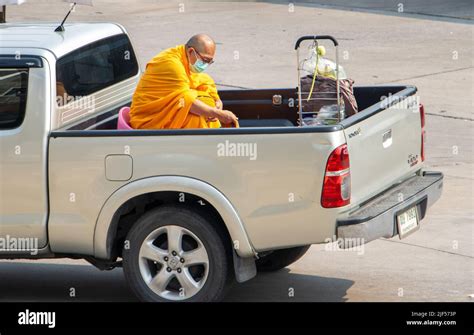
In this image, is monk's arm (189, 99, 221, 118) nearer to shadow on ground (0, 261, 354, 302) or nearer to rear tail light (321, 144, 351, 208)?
rear tail light (321, 144, 351, 208)

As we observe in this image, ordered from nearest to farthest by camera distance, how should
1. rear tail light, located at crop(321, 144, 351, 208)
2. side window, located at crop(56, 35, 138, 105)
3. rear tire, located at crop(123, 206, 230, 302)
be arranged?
rear tail light, located at crop(321, 144, 351, 208) < rear tire, located at crop(123, 206, 230, 302) < side window, located at crop(56, 35, 138, 105)

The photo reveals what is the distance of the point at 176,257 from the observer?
714 cm

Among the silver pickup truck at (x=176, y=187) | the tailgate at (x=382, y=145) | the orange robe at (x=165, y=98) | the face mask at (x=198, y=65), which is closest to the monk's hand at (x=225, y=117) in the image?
the orange robe at (x=165, y=98)

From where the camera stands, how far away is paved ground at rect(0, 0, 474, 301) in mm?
8062

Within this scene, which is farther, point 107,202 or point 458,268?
point 458,268

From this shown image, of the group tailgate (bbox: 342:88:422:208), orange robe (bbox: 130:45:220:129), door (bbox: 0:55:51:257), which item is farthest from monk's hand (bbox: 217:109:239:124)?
door (bbox: 0:55:51:257)

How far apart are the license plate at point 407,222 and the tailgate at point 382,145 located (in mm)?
219

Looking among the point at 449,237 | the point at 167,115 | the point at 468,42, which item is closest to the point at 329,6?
the point at 468,42

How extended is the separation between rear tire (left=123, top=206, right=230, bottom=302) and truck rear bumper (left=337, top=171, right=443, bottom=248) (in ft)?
2.60

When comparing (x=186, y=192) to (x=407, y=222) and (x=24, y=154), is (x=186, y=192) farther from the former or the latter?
(x=407, y=222)

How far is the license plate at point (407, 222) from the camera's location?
A: 7246 mm
